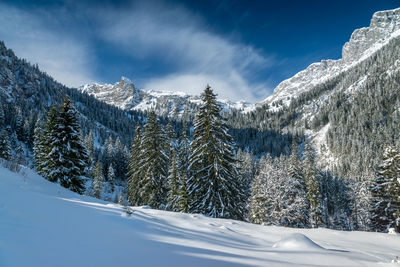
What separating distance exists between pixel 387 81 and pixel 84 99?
234427mm

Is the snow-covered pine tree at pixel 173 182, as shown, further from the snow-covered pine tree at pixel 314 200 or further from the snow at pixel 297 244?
the snow-covered pine tree at pixel 314 200

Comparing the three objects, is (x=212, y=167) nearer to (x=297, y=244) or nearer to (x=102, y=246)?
(x=297, y=244)

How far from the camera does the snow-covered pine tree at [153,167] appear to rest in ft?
68.9

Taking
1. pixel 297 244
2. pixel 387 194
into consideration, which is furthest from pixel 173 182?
pixel 387 194

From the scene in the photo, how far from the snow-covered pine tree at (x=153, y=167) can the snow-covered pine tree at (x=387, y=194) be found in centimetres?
2375

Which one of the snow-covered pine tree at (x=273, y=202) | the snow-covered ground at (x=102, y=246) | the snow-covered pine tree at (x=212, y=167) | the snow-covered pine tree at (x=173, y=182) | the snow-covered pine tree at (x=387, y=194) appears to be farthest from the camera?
the snow-covered pine tree at (x=273, y=202)

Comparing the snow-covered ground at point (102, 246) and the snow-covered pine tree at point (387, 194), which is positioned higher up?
the snow-covered pine tree at point (387, 194)

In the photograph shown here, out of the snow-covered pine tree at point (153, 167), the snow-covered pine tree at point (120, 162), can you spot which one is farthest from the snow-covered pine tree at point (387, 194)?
the snow-covered pine tree at point (120, 162)

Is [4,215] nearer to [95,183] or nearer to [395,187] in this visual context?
[395,187]

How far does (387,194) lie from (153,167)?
2505cm

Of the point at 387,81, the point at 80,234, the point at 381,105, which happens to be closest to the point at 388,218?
the point at 80,234

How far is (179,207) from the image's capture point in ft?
69.1

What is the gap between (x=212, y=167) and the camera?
53.7ft

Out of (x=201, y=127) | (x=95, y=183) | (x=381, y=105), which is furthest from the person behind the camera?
(x=381, y=105)
